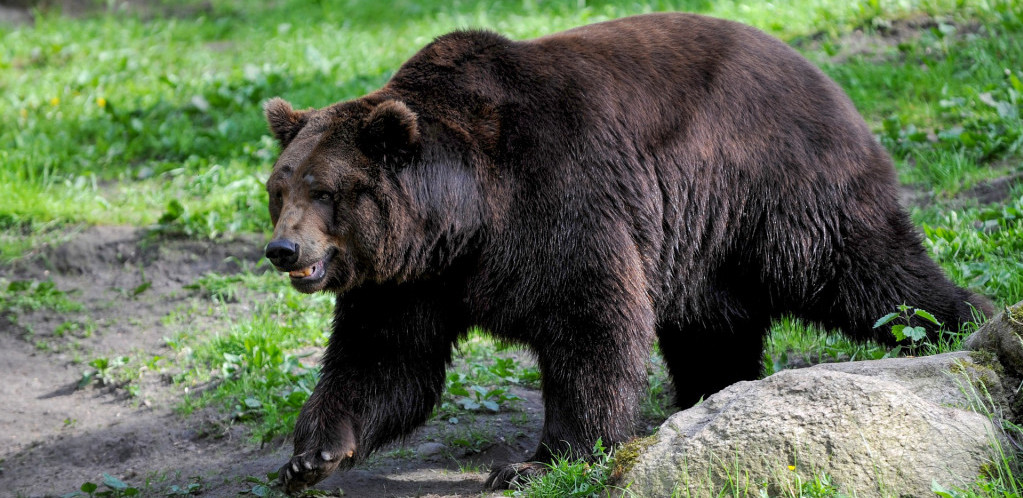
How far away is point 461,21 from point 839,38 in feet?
12.4

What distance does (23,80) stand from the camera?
35.9 feet

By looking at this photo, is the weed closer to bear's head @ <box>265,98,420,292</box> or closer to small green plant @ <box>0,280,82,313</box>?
bear's head @ <box>265,98,420,292</box>

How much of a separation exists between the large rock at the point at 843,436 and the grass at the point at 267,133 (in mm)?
1082

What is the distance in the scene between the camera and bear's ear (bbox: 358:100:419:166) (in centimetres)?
437

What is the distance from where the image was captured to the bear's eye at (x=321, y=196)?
439 centimetres

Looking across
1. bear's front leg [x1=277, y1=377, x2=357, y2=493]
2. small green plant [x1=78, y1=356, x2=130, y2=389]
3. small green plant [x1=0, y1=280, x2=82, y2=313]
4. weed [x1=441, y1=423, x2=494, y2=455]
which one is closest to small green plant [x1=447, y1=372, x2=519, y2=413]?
weed [x1=441, y1=423, x2=494, y2=455]

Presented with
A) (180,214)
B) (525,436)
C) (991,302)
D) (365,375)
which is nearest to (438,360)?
(365,375)

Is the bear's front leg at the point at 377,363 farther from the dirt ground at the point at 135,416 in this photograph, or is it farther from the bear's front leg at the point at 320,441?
the dirt ground at the point at 135,416

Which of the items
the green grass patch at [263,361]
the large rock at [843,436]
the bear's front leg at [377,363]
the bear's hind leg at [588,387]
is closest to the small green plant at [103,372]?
the green grass patch at [263,361]

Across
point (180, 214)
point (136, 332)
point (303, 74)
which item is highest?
point (303, 74)

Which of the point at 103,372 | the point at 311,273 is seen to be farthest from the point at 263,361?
the point at 311,273

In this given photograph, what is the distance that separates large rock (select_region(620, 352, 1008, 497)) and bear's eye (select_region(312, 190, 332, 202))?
1.68 meters

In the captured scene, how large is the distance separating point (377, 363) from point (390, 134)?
1.07m

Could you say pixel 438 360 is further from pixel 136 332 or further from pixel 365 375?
pixel 136 332
